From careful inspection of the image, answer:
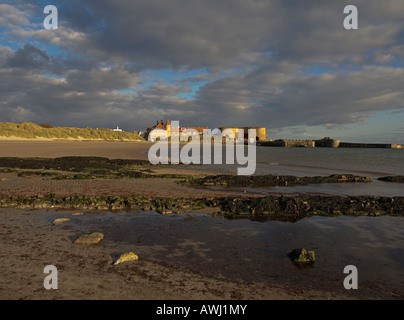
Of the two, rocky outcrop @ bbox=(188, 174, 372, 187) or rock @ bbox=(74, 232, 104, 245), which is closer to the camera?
rock @ bbox=(74, 232, 104, 245)

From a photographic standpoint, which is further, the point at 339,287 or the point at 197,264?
the point at 197,264

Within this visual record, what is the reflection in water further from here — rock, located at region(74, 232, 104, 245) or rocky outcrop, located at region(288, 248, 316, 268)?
rock, located at region(74, 232, 104, 245)

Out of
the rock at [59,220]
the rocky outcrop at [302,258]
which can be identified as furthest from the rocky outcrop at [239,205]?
the rocky outcrop at [302,258]

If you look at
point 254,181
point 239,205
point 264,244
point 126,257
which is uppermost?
point 254,181

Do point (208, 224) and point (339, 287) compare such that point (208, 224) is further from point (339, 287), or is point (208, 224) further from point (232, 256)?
point (339, 287)

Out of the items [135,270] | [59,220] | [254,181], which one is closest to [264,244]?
[135,270]

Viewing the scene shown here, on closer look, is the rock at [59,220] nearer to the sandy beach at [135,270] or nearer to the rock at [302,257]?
the sandy beach at [135,270]

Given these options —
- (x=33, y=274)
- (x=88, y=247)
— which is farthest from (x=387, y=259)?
(x=33, y=274)

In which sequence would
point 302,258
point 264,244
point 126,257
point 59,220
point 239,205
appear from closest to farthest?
1. point 126,257
2. point 302,258
3. point 264,244
4. point 59,220
5. point 239,205

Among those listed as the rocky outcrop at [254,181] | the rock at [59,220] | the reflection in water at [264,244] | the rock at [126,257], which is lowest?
the reflection in water at [264,244]

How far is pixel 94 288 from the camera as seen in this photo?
4.45 m

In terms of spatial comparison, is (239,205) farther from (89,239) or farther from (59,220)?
(59,220)

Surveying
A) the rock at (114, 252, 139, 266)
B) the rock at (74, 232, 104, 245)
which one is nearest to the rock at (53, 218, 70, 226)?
the rock at (74, 232, 104, 245)
